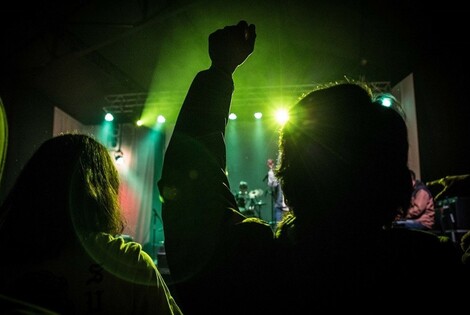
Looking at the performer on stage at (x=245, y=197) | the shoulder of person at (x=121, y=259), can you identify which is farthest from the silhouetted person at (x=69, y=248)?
the performer on stage at (x=245, y=197)

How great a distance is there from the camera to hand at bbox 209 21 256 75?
763mm

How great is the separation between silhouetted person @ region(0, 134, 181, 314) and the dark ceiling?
158 inches

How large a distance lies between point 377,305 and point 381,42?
6411 millimetres

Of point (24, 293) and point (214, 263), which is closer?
point (214, 263)

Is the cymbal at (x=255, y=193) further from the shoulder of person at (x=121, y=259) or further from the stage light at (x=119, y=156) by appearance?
the shoulder of person at (x=121, y=259)

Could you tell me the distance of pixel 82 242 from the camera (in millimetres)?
1160

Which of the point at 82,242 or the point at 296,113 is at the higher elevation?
the point at 296,113

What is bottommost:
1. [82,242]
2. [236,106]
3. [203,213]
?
[82,242]

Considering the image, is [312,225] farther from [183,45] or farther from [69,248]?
[183,45]

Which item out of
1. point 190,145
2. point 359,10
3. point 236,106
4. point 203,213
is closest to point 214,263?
point 203,213

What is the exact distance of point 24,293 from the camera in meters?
1.03

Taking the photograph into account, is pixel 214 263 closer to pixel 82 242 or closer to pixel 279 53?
pixel 82 242

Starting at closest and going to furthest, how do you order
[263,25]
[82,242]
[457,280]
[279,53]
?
[457,280], [82,242], [263,25], [279,53]

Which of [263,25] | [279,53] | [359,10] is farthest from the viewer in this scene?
[279,53]
